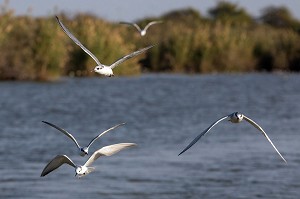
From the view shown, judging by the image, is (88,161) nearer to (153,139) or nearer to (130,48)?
(153,139)

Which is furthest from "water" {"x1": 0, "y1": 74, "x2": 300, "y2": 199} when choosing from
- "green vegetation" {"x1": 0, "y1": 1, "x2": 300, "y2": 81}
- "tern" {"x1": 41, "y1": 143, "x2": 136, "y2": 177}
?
"tern" {"x1": 41, "y1": 143, "x2": 136, "y2": 177}

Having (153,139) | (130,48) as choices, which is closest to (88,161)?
(153,139)

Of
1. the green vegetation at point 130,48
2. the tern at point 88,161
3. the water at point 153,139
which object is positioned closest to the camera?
the tern at point 88,161

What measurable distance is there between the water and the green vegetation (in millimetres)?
972

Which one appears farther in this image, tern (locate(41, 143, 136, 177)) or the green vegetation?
the green vegetation

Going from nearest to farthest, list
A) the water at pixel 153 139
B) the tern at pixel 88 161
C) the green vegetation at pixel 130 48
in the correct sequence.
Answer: the tern at pixel 88 161, the water at pixel 153 139, the green vegetation at pixel 130 48

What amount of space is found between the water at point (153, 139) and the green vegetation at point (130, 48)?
0.97 m

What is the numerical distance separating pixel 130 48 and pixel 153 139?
73.4ft

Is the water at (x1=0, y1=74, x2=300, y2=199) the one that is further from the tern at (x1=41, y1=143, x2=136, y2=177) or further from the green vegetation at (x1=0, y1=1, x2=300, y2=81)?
the tern at (x1=41, y1=143, x2=136, y2=177)

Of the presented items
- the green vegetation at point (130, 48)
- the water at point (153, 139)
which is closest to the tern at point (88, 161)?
the water at point (153, 139)

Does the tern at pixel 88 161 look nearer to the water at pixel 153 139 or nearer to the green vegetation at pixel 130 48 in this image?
the water at pixel 153 139

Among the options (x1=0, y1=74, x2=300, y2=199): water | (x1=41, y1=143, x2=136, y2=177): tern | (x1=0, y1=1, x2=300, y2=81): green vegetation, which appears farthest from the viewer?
(x1=0, y1=1, x2=300, y2=81): green vegetation

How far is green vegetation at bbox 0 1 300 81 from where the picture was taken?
39.8 m

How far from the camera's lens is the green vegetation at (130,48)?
131 ft
